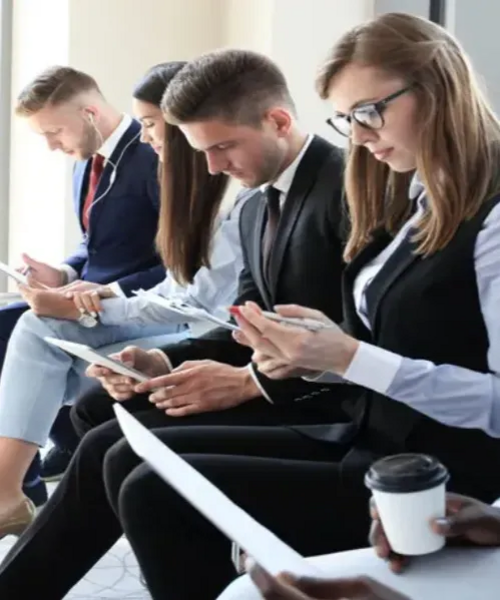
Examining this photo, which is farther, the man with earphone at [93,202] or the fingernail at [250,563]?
the man with earphone at [93,202]

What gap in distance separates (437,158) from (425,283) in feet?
0.60

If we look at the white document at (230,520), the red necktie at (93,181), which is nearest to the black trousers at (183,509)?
the white document at (230,520)

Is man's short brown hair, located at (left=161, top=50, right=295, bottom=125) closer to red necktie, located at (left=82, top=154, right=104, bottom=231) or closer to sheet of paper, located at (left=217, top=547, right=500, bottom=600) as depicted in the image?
red necktie, located at (left=82, top=154, right=104, bottom=231)

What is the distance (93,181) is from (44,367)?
21.9 inches

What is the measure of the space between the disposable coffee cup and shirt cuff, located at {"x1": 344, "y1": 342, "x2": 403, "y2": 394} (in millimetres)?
284

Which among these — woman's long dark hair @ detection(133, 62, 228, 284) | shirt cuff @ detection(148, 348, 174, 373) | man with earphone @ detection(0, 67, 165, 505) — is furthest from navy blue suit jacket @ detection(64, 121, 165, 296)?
shirt cuff @ detection(148, 348, 174, 373)

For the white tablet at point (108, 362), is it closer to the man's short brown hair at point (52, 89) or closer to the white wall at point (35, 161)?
the man's short brown hair at point (52, 89)

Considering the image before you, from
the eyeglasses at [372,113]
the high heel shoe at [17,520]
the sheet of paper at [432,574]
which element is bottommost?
the high heel shoe at [17,520]

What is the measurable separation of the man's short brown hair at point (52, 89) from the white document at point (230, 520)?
180cm

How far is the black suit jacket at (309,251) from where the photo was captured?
1.85 m

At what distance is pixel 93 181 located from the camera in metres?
2.75

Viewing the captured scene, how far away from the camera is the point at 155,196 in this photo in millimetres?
2584

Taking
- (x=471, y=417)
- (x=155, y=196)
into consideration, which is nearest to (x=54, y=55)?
(x=155, y=196)

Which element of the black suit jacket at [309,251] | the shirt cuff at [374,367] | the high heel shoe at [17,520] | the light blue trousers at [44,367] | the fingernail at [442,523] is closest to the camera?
the fingernail at [442,523]
